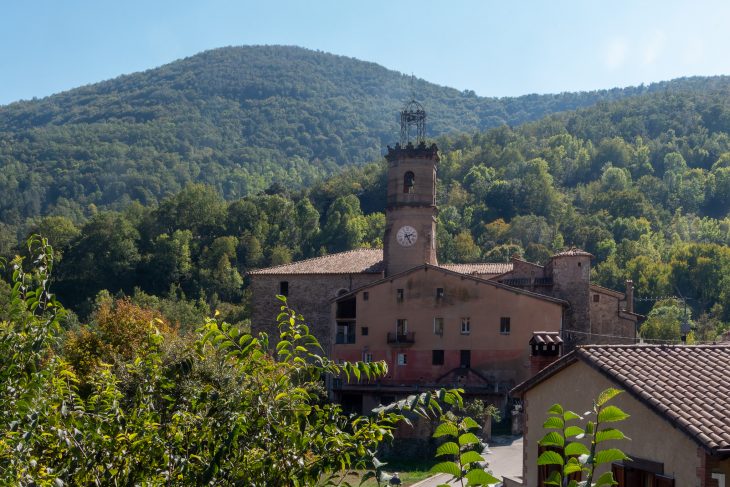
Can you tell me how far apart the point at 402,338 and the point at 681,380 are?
102 feet

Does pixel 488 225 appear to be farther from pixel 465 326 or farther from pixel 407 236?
pixel 465 326

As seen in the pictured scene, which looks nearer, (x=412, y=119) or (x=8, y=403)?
(x=8, y=403)

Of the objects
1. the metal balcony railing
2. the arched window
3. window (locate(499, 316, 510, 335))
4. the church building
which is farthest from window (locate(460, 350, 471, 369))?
the arched window

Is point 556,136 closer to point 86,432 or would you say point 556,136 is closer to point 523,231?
point 523,231

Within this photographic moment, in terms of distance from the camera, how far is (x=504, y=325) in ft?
134

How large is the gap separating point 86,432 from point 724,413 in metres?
7.21

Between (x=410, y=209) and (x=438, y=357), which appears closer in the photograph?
(x=438, y=357)

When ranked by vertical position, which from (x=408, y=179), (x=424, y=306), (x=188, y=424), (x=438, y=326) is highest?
(x=408, y=179)

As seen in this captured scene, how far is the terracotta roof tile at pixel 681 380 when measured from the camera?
10042 mm

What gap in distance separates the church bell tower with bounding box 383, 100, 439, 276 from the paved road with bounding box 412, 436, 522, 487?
45.7ft

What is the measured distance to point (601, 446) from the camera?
11.7 m

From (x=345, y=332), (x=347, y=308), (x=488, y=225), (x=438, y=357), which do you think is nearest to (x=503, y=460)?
(x=438, y=357)

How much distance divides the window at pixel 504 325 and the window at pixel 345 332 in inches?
291

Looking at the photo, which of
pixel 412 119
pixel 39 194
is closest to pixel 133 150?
pixel 39 194
